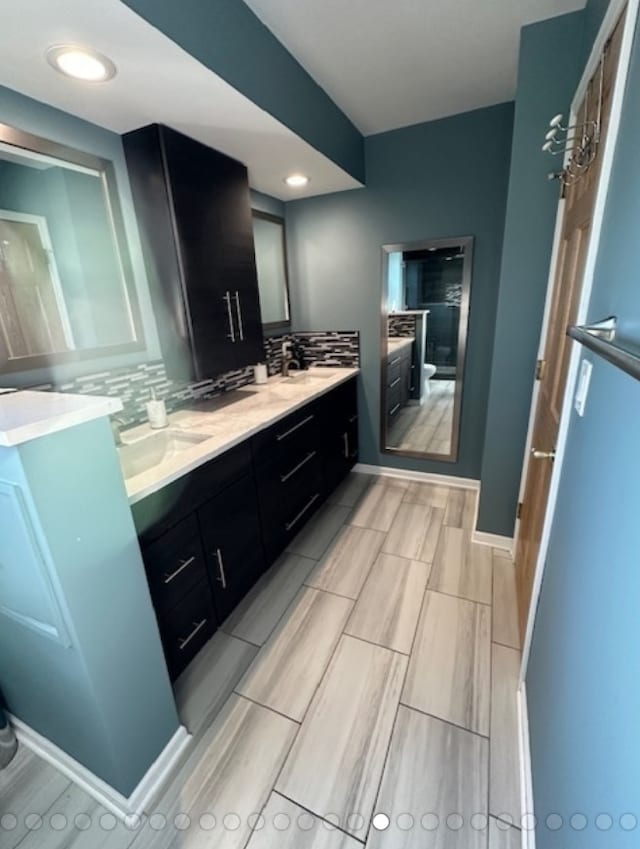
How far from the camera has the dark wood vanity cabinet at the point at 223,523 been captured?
4.26ft

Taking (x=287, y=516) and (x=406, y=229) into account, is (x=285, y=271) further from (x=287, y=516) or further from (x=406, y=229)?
(x=287, y=516)

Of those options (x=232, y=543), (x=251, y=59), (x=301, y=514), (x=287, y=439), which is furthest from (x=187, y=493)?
(x=251, y=59)

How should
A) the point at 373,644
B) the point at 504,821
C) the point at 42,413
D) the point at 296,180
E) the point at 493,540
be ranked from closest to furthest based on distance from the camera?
the point at 42,413 → the point at 504,821 → the point at 373,644 → the point at 493,540 → the point at 296,180

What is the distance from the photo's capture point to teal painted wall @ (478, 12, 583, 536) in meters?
1.54

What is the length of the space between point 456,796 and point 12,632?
1425 mm

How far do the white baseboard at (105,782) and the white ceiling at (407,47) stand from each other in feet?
8.79

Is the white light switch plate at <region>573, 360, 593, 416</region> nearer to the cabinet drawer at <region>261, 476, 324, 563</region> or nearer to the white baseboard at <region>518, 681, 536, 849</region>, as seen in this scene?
the white baseboard at <region>518, 681, 536, 849</region>

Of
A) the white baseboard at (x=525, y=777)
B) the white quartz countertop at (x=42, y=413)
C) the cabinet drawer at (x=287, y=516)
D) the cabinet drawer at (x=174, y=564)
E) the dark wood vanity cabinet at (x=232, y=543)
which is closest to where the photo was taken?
the white quartz countertop at (x=42, y=413)

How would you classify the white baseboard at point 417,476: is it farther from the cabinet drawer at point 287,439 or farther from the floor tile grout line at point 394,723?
the floor tile grout line at point 394,723

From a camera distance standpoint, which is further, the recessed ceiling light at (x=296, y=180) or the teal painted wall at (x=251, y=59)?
the recessed ceiling light at (x=296, y=180)

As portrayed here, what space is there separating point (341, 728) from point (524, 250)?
7.10 feet

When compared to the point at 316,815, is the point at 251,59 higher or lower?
higher

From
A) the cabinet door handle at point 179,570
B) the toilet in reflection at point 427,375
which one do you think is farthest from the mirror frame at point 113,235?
the toilet in reflection at point 427,375

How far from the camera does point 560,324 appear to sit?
141 centimetres
